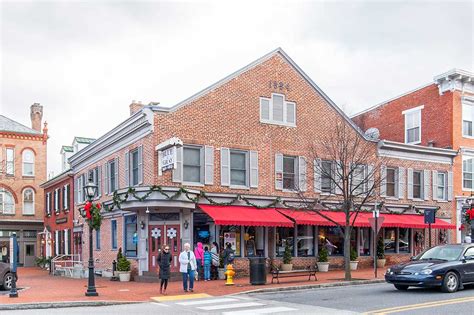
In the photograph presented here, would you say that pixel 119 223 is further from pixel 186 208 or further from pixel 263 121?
pixel 263 121

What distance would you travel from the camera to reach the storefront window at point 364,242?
29.4 m

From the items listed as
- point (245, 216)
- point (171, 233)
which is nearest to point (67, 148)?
point (171, 233)

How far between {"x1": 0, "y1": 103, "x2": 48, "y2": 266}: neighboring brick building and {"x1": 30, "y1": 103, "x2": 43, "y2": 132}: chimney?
1714mm

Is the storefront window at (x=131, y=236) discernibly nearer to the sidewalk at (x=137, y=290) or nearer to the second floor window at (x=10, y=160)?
the sidewalk at (x=137, y=290)

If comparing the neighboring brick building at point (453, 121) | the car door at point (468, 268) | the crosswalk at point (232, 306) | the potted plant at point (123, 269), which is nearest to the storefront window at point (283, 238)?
the potted plant at point (123, 269)

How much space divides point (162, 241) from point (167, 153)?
3.72 meters

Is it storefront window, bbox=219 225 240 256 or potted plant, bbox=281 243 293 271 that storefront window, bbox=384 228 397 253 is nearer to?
potted plant, bbox=281 243 293 271

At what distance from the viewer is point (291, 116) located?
27328 millimetres

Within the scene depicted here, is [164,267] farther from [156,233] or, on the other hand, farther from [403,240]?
[403,240]

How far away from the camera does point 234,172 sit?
25625mm

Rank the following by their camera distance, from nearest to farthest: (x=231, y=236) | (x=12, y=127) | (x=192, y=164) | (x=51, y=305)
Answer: (x=51, y=305) → (x=192, y=164) → (x=231, y=236) → (x=12, y=127)

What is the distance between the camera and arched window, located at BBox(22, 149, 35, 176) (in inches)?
1864

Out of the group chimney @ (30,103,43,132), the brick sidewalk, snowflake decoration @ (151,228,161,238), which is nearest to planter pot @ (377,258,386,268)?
the brick sidewalk

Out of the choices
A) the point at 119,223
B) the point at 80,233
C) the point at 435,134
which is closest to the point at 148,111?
the point at 119,223
